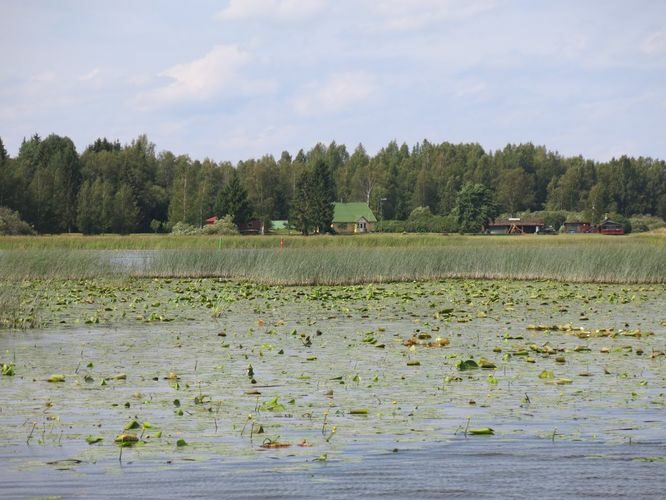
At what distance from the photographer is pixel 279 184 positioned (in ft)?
459

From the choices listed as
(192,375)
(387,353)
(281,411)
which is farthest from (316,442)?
(387,353)

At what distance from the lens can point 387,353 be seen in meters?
16.9

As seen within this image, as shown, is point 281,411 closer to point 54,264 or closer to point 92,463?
point 92,463

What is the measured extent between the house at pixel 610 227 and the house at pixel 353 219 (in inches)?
1260

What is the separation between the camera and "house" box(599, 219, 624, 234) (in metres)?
125

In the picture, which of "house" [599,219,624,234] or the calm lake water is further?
"house" [599,219,624,234]

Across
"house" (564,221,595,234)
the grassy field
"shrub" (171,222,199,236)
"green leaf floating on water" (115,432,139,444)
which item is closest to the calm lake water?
"green leaf floating on water" (115,432,139,444)

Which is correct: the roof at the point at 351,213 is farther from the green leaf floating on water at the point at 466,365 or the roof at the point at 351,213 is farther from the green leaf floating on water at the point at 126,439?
the green leaf floating on water at the point at 126,439

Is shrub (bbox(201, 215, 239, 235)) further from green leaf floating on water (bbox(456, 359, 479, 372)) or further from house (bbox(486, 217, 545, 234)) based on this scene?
green leaf floating on water (bbox(456, 359, 479, 372))

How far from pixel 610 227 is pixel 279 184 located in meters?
48.3

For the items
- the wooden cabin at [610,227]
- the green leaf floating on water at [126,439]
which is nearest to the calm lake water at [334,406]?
the green leaf floating on water at [126,439]

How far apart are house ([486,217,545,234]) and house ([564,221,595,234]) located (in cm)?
404

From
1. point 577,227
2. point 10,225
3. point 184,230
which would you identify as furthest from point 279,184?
point 10,225

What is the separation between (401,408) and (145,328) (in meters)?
10.9
